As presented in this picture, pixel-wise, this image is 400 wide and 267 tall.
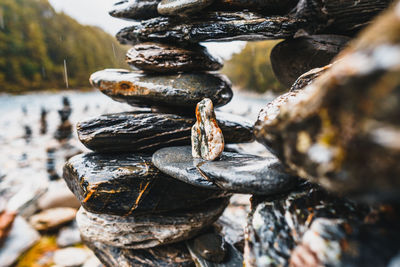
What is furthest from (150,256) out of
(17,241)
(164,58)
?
(17,241)

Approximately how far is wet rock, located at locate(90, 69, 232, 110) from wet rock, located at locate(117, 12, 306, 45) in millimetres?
591

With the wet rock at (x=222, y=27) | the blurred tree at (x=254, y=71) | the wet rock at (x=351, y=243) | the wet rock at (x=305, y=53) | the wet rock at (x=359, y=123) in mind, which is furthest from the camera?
the blurred tree at (x=254, y=71)

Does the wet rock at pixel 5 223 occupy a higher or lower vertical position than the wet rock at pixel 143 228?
lower

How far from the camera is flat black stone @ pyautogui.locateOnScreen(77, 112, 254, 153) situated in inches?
116

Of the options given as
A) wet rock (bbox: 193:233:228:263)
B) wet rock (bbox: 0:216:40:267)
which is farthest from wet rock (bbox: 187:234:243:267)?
wet rock (bbox: 0:216:40:267)

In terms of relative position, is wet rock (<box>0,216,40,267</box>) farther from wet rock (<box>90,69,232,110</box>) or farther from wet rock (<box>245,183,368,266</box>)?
wet rock (<box>245,183,368,266</box>)

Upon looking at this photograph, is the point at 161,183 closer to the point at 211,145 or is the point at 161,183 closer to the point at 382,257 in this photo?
the point at 211,145

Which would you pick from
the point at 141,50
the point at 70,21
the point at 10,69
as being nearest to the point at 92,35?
the point at 70,21

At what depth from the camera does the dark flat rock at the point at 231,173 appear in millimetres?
1725

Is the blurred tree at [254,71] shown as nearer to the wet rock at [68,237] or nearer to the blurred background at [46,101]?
the blurred background at [46,101]

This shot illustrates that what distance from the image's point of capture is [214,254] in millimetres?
3062

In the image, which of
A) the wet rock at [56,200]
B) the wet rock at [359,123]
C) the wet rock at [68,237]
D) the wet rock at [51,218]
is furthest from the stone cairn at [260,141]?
the wet rock at [56,200]

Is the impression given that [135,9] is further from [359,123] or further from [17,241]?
[17,241]

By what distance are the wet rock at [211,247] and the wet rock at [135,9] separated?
367 centimetres
